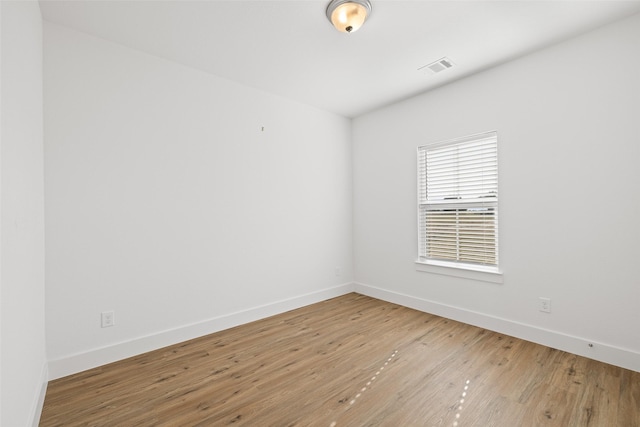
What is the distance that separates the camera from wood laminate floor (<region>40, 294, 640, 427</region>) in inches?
70.1

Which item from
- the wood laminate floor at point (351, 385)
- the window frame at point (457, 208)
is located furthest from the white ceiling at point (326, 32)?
the wood laminate floor at point (351, 385)

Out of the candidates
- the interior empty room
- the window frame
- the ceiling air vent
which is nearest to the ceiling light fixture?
the interior empty room

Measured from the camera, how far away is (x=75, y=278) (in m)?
2.34

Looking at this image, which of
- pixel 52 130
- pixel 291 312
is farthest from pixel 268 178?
pixel 52 130

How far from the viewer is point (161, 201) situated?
2779 mm

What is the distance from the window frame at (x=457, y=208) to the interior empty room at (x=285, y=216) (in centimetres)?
3

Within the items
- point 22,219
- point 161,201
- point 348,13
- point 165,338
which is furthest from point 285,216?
point 22,219

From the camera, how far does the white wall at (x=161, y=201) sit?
231 centimetres

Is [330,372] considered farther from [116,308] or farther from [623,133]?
[623,133]

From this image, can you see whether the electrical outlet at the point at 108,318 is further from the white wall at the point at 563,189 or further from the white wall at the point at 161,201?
the white wall at the point at 563,189

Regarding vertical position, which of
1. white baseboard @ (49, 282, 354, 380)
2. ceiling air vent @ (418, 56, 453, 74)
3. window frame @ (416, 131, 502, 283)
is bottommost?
white baseboard @ (49, 282, 354, 380)

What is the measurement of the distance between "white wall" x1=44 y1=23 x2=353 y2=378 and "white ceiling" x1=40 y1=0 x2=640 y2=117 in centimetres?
28

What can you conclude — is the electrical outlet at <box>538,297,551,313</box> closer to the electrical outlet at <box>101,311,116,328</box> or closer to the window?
the window

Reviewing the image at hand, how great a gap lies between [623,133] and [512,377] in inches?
82.8
